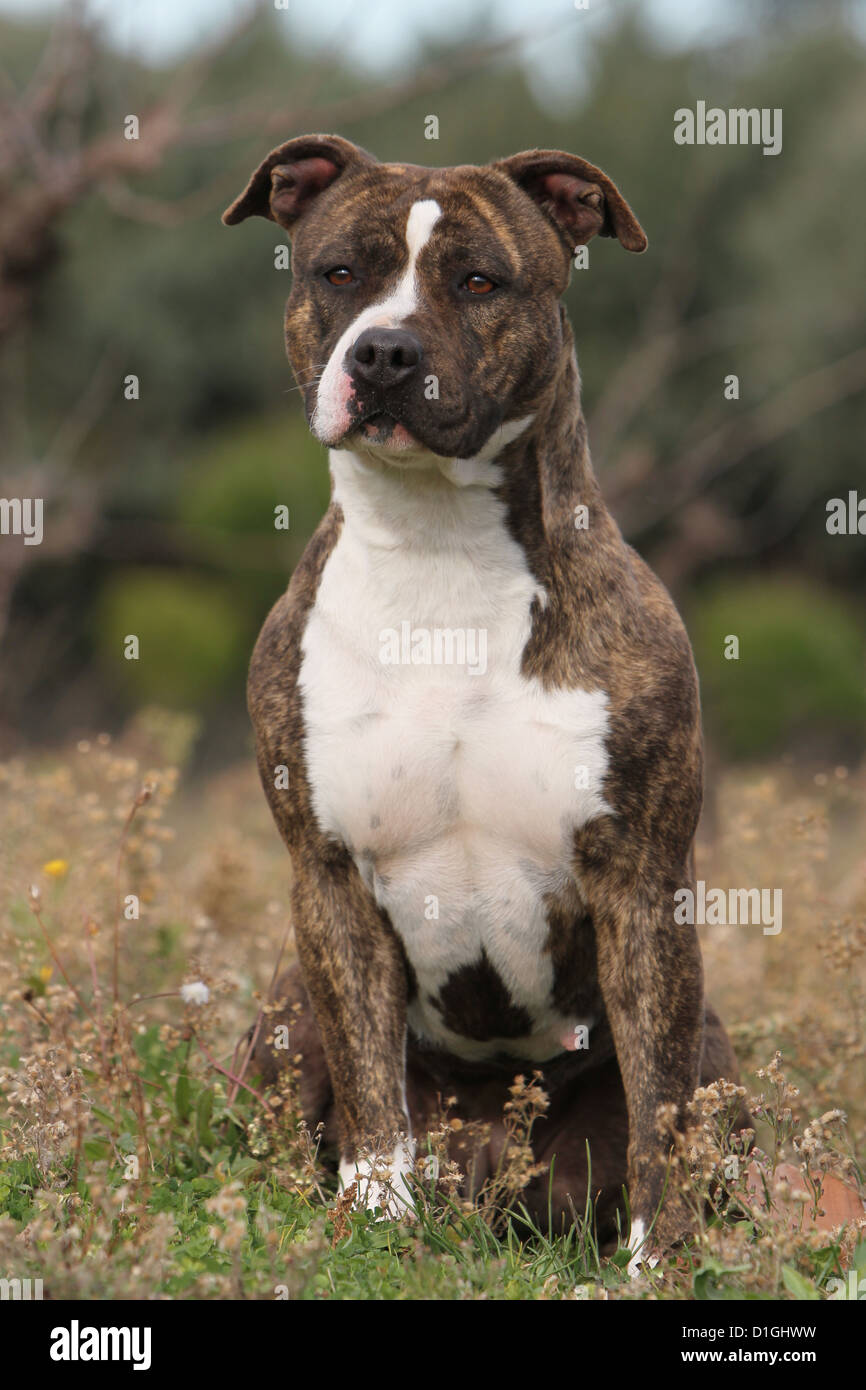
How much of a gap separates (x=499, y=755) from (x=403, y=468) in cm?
63

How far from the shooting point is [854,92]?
659 inches

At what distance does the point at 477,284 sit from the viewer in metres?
3.34

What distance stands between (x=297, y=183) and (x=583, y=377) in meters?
12.5

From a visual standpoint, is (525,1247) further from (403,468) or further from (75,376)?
(75,376)

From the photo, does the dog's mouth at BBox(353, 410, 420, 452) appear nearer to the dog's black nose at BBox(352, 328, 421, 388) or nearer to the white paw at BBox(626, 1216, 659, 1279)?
the dog's black nose at BBox(352, 328, 421, 388)

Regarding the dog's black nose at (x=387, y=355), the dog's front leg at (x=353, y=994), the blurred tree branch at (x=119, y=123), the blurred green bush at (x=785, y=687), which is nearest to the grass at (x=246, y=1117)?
the dog's front leg at (x=353, y=994)

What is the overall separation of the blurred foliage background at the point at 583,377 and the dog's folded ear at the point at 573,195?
682 centimetres

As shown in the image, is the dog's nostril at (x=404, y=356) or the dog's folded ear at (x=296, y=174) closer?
the dog's nostril at (x=404, y=356)

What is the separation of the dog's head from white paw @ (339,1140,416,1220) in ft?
4.68

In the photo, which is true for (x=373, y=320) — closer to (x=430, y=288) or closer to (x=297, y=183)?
(x=430, y=288)

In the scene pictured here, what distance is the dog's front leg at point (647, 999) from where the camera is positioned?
130 inches

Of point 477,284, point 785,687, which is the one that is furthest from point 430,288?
point 785,687

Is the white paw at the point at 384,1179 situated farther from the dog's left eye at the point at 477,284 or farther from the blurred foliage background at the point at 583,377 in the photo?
the blurred foliage background at the point at 583,377
